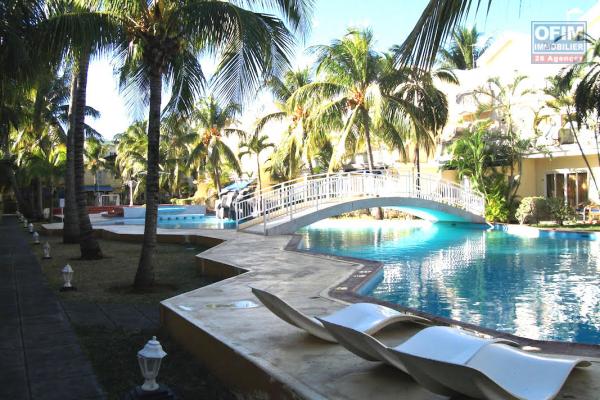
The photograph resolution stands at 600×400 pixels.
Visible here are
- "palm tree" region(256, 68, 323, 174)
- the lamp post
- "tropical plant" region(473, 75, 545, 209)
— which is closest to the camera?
the lamp post

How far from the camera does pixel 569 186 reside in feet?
79.9

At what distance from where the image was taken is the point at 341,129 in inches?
964

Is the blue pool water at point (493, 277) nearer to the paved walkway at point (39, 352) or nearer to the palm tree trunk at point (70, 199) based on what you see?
the paved walkway at point (39, 352)

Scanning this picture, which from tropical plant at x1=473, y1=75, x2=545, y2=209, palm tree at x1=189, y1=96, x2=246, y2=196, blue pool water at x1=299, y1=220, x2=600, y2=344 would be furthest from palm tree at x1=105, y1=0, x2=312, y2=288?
palm tree at x1=189, y1=96, x2=246, y2=196

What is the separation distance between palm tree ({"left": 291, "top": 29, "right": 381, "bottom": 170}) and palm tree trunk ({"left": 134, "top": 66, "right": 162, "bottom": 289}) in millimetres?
14619

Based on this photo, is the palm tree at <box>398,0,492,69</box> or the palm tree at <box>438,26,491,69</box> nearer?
the palm tree at <box>398,0,492,69</box>

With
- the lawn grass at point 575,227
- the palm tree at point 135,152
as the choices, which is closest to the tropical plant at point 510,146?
the lawn grass at point 575,227

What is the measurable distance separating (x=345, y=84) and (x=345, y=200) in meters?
6.58

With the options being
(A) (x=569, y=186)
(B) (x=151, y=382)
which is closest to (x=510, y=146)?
(A) (x=569, y=186)

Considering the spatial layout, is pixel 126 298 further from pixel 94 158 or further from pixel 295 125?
pixel 94 158

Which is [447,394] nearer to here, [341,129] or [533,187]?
[341,129]

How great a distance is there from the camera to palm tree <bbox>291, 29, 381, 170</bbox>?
22.7 meters

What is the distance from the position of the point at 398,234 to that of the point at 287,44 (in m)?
12.6

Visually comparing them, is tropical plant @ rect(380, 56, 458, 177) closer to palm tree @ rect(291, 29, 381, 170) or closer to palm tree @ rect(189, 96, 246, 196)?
palm tree @ rect(291, 29, 381, 170)
